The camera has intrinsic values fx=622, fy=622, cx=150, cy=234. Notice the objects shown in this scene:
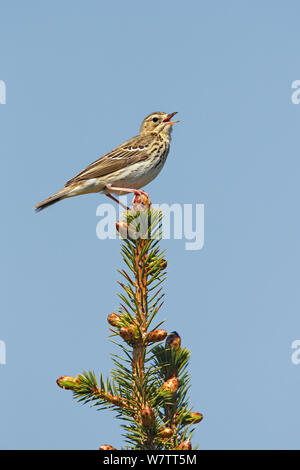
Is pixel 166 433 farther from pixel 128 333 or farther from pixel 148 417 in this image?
pixel 128 333

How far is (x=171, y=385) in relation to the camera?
535cm

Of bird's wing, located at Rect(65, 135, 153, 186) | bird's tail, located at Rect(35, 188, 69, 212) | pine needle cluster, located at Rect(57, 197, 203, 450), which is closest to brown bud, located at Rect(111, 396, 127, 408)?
pine needle cluster, located at Rect(57, 197, 203, 450)

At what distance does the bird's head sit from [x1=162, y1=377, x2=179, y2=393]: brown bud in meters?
8.68

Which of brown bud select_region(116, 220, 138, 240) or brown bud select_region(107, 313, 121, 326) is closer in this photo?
brown bud select_region(107, 313, 121, 326)

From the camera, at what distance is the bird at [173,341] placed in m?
5.71

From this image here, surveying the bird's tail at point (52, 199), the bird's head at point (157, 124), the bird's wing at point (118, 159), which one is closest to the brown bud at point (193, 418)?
the bird's tail at point (52, 199)

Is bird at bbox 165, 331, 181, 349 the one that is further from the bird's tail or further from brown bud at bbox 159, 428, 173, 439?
the bird's tail

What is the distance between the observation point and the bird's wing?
11992mm

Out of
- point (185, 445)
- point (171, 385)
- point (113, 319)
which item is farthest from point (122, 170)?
point (185, 445)

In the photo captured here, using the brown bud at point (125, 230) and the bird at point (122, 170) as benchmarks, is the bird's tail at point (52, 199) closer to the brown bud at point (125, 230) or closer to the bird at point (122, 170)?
the bird at point (122, 170)

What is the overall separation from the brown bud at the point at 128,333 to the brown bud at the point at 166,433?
2.80ft

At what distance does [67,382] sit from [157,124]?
9.55 m

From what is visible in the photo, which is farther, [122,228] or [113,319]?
[122,228]
